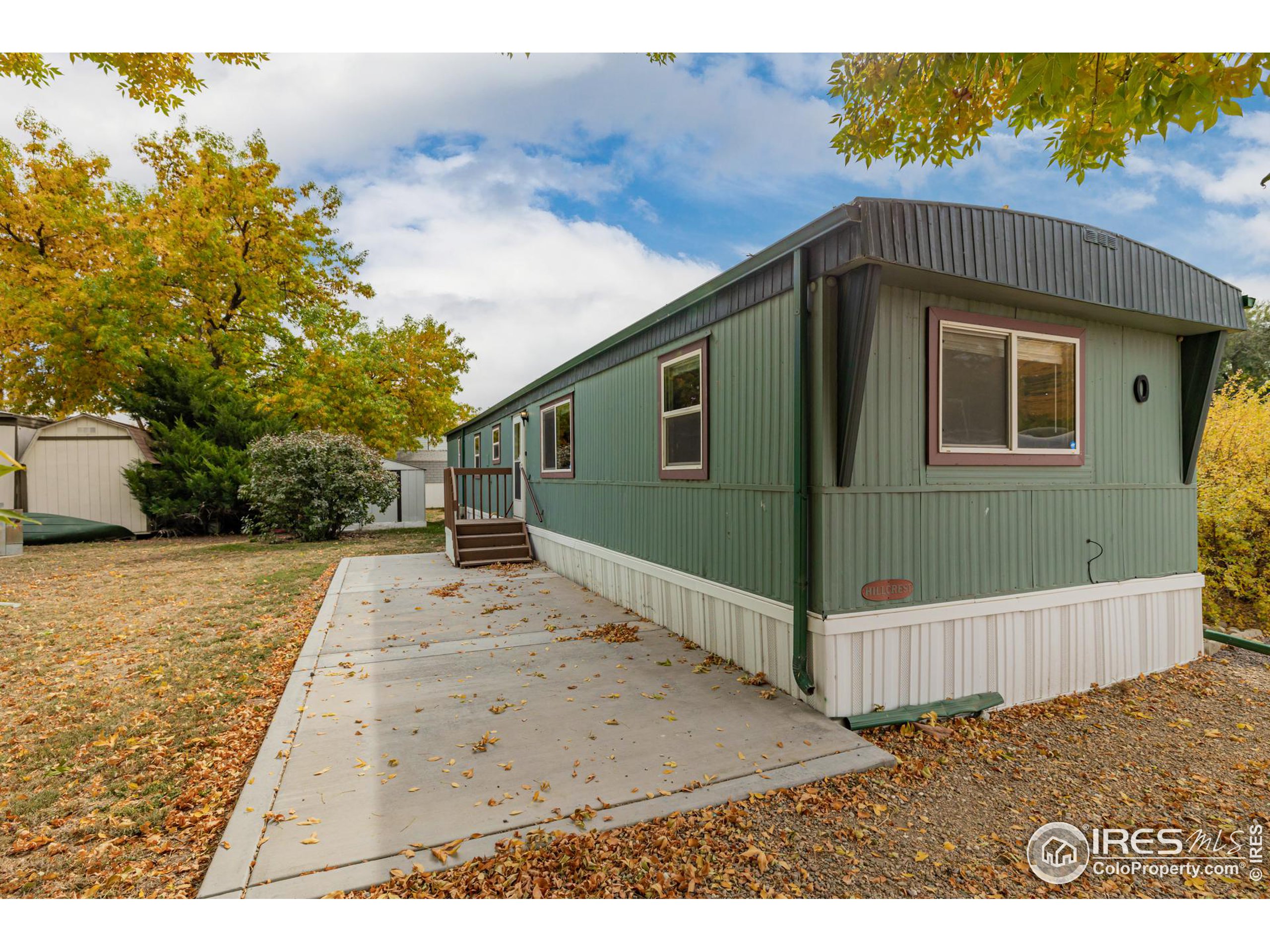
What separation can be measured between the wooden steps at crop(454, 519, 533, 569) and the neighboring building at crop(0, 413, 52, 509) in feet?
32.5

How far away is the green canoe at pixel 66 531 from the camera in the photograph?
466 inches

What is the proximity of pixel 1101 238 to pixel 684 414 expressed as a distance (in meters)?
3.16

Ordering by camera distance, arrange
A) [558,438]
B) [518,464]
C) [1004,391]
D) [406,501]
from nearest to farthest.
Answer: [1004,391], [558,438], [518,464], [406,501]

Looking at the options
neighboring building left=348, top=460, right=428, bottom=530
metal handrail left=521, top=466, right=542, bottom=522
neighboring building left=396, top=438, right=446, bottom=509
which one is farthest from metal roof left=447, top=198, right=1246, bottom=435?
neighboring building left=396, top=438, right=446, bottom=509

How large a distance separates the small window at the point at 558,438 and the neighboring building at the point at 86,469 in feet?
34.9

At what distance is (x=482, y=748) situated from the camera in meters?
3.04

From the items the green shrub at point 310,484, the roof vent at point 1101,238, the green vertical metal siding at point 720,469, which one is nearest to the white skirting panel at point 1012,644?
the green vertical metal siding at point 720,469

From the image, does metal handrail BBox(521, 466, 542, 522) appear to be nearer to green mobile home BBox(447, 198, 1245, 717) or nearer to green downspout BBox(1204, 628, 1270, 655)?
green mobile home BBox(447, 198, 1245, 717)

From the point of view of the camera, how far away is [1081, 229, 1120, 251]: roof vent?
3.91 metres

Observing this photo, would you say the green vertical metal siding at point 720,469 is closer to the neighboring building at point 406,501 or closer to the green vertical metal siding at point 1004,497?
the green vertical metal siding at point 1004,497

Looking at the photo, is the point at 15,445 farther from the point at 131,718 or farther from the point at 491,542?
the point at 131,718

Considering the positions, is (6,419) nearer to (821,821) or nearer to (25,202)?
(25,202)

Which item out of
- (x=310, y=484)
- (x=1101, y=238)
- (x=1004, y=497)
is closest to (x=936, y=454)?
(x=1004, y=497)

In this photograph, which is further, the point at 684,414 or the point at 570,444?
the point at 570,444
